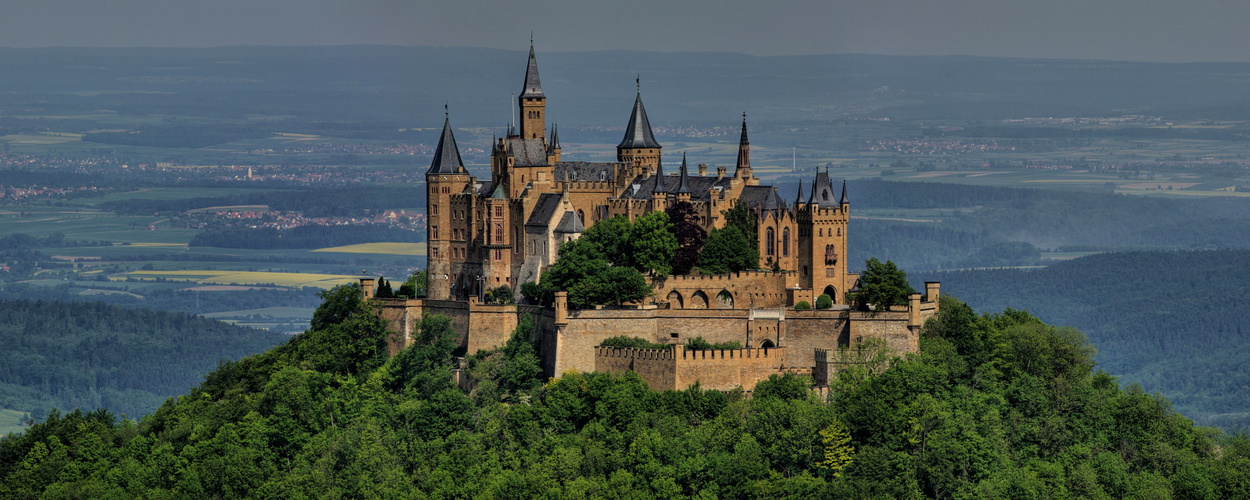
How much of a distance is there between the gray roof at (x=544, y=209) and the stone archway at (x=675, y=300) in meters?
6.69

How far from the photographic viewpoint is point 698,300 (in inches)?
2901

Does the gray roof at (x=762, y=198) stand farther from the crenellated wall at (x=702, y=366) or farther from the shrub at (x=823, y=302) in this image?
the crenellated wall at (x=702, y=366)

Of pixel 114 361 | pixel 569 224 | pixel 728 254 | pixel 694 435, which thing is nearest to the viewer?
pixel 694 435

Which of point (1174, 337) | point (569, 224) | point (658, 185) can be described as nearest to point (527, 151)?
point (569, 224)

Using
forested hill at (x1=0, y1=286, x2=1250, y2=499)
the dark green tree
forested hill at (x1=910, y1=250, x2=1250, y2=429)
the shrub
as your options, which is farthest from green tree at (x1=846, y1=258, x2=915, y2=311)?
forested hill at (x1=910, y1=250, x2=1250, y2=429)

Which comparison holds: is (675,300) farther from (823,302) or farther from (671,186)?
(671,186)

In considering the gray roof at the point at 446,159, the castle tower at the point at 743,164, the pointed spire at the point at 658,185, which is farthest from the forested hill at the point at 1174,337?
the gray roof at the point at 446,159

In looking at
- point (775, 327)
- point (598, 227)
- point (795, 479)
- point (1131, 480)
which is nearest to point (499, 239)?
point (598, 227)

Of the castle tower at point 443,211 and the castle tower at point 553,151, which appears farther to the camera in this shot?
the castle tower at point 443,211

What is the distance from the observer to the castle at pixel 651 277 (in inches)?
2736

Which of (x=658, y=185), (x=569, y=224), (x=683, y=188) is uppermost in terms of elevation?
(x=658, y=185)

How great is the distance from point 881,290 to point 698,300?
7.33 metres

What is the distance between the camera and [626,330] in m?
71.2

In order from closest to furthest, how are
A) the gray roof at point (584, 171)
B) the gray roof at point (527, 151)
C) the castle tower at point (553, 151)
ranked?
the gray roof at point (527, 151) → the gray roof at point (584, 171) → the castle tower at point (553, 151)
